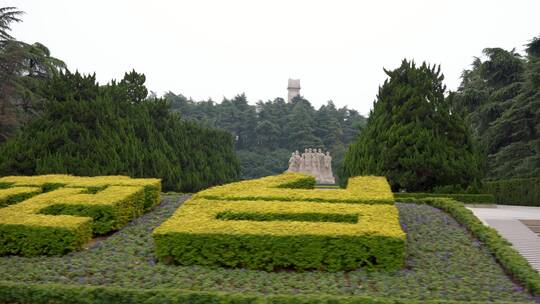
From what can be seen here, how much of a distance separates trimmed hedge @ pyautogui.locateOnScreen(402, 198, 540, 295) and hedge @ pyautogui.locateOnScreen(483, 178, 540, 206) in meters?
13.0

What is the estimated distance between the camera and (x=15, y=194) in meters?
14.4

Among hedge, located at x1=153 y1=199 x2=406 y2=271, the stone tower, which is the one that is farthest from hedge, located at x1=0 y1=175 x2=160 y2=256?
the stone tower

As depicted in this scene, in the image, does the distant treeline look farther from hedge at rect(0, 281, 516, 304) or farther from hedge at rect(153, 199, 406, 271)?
hedge at rect(0, 281, 516, 304)

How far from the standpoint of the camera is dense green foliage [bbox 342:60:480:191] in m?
22.3

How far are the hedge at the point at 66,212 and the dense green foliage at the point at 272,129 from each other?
5200 cm

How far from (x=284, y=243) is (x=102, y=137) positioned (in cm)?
1813

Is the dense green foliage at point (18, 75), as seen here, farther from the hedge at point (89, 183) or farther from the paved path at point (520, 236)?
the paved path at point (520, 236)

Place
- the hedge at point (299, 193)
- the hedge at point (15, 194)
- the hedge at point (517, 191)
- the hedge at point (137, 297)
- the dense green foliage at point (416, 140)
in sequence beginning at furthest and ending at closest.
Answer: the hedge at point (517, 191) → the dense green foliage at point (416, 140) → the hedge at point (15, 194) → the hedge at point (299, 193) → the hedge at point (137, 297)

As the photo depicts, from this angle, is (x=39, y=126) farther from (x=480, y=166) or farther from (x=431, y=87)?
(x=480, y=166)

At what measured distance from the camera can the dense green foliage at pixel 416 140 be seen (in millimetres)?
22266

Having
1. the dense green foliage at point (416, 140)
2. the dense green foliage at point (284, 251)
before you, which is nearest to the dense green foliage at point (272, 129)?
the dense green foliage at point (416, 140)

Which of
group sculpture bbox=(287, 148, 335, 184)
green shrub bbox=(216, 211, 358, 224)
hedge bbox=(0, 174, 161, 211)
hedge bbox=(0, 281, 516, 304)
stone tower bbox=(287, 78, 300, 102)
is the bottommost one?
hedge bbox=(0, 281, 516, 304)

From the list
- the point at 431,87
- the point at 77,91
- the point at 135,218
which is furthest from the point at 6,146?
the point at 431,87

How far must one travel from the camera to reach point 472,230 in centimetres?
1270
